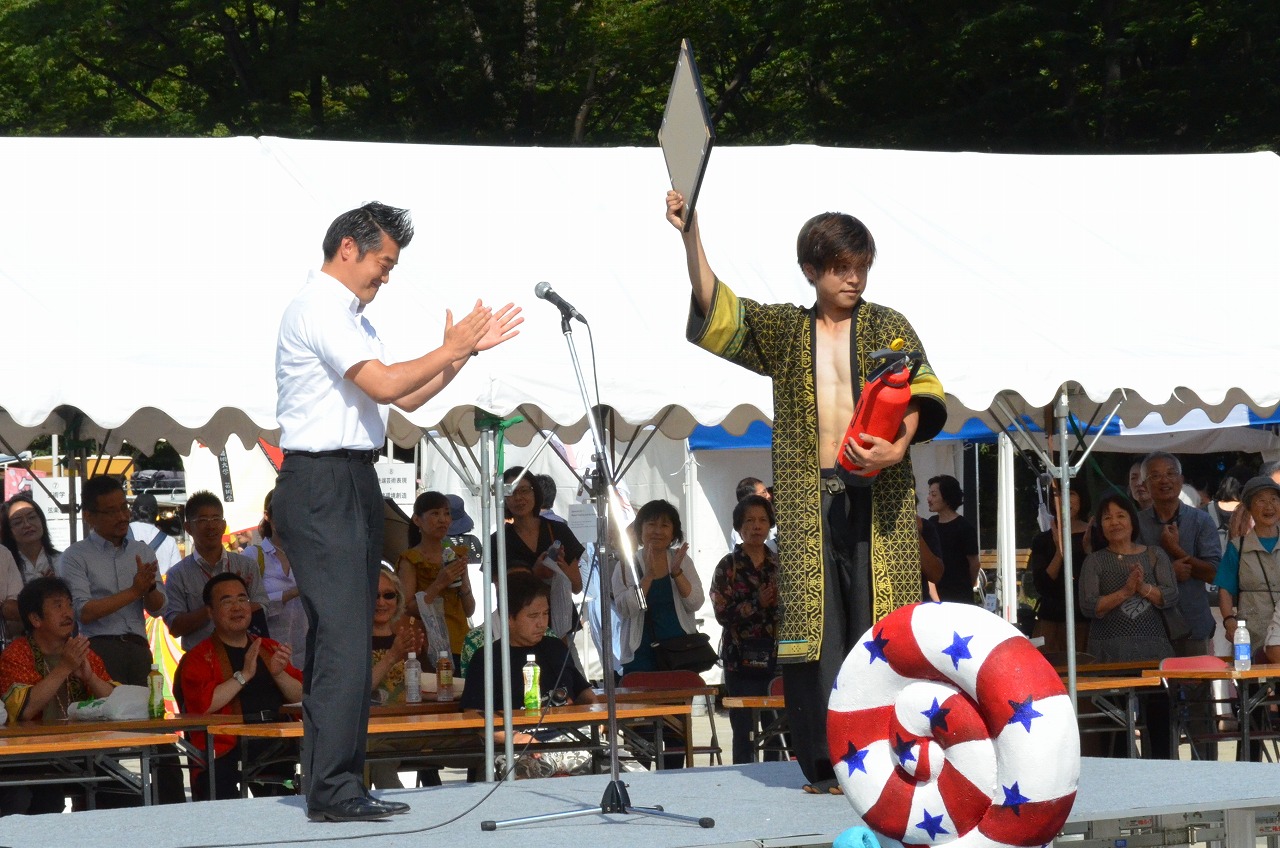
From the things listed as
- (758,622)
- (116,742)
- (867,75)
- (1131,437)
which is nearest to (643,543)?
(758,622)

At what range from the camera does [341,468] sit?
169 inches

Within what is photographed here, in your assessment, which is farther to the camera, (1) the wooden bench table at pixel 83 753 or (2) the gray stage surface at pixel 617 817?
(1) the wooden bench table at pixel 83 753

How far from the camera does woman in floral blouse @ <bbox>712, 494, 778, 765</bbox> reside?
7.77 metres

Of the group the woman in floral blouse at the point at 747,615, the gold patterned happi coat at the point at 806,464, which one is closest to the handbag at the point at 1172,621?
the woman in floral blouse at the point at 747,615

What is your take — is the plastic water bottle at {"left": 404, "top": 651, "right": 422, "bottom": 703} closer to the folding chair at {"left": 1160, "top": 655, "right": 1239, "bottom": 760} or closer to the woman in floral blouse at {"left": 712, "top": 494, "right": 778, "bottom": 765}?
the woman in floral blouse at {"left": 712, "top": 494, "right": 778, "bottom": 765}

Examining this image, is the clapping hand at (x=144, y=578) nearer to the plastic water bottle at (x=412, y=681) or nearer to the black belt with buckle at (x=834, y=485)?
the plastic water bottle at (x=412, y=681)

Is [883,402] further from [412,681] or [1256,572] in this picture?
[1256,572]

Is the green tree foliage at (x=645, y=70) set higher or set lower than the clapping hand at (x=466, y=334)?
higher

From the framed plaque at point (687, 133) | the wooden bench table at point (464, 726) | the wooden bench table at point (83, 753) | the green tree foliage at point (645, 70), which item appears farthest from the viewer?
the green tree foliage at point (645, 70)

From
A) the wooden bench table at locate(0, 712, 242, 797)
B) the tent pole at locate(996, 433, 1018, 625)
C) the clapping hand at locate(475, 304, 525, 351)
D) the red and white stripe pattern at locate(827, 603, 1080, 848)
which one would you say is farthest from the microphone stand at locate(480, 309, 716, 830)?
the tent pole at locate(996, 433, 1018, 625)

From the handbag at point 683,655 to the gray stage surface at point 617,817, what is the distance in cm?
317

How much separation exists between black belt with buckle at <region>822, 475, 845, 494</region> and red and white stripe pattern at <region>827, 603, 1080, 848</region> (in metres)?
0.70

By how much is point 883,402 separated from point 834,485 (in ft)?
1.11

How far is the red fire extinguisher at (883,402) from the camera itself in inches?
169
